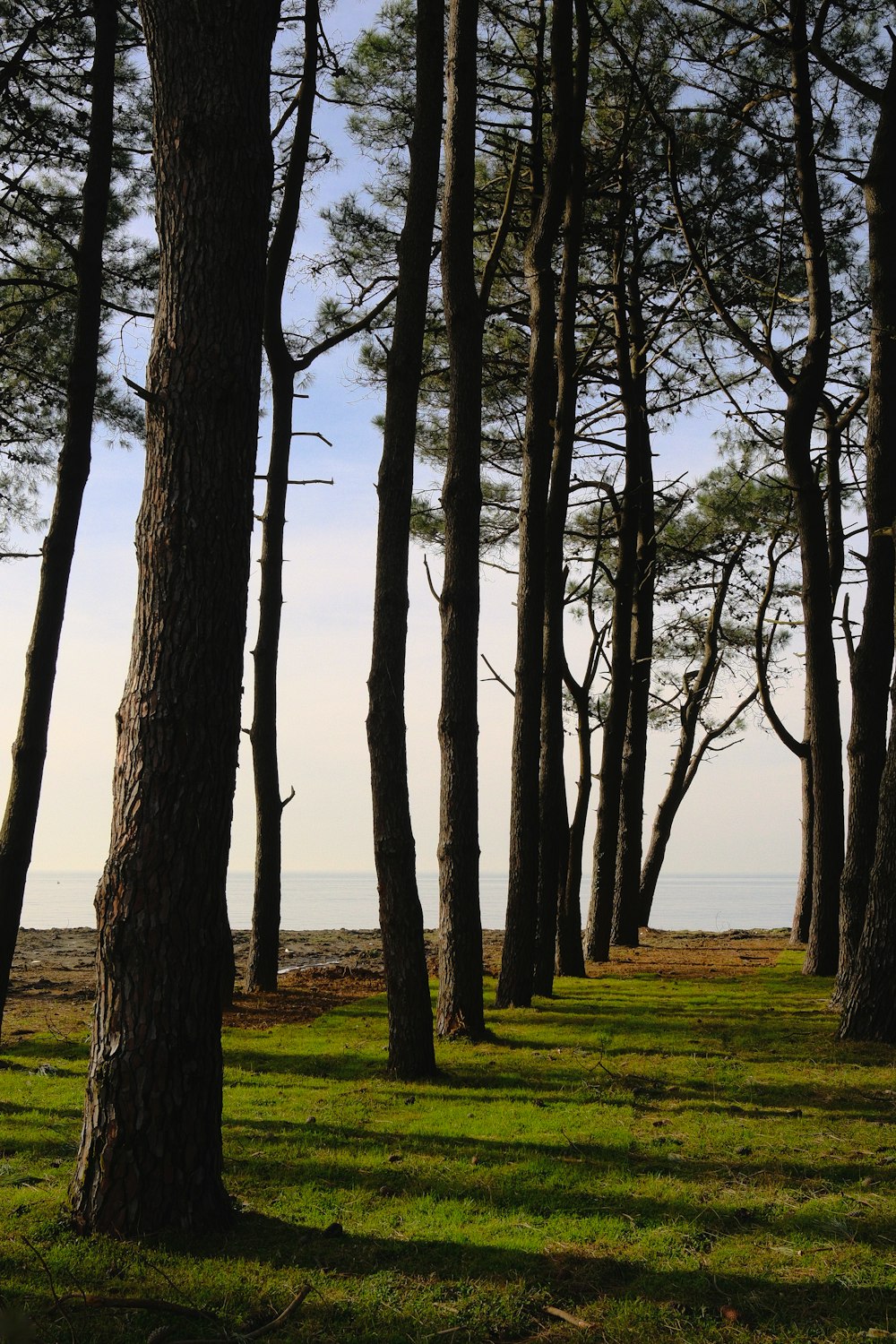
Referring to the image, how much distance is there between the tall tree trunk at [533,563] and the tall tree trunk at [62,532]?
3.50m

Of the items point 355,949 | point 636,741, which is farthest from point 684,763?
point 355,949

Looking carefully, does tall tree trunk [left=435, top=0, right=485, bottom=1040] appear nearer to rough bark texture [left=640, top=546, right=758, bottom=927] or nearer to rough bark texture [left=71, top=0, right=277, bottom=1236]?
rough bark texture [left=71, top=0, right=277, bottom=1236]

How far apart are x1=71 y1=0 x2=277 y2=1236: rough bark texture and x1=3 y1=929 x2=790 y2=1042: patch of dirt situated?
175 inches

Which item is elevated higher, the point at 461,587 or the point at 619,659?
the point at 619,659

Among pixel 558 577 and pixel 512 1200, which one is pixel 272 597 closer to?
pixel 558 577

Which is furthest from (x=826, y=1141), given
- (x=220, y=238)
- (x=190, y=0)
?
(x=190, y=0)

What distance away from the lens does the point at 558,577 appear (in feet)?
32.5

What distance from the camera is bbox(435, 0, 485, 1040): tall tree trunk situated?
7332 mm

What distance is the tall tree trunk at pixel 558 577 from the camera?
9.21m

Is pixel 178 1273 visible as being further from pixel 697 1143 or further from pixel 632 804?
pixel 632 804

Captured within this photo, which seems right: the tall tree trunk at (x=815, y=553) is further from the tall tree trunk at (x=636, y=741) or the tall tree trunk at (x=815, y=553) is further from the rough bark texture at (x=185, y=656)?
the rough bark texture at (x=185, y=656)

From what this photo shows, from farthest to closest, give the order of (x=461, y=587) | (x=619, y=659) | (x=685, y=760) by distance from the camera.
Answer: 1. (x=685, y=760)
2. (x=619, y=659)
3. (x=461, y=587)

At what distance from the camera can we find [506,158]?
1033 centimetres

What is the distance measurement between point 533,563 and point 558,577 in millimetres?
1086
